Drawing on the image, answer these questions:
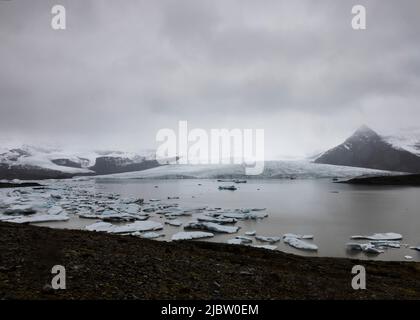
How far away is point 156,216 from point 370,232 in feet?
56.2

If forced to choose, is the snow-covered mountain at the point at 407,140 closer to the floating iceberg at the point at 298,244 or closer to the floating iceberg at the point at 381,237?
the floating iceberg at the point at 381,237

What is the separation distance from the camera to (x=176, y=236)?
696 inches

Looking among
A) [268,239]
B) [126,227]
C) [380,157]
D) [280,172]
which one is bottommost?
[280,172]

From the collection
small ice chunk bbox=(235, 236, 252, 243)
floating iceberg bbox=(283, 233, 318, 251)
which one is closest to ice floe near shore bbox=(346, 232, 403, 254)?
floating iceberg bbox=(283, 233, 318, 251)

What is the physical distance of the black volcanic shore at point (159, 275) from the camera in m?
6.14

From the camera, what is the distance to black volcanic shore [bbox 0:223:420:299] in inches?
242

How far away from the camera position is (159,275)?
7.40 meters

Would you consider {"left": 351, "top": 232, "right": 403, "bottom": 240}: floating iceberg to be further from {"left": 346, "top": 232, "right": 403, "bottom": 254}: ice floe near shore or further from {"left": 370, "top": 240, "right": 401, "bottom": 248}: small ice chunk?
{"left": 370, "top": 240, "right": 401, "bottom": 248}: small ice chunk

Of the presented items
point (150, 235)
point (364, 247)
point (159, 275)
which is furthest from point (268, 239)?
point (159, 275)

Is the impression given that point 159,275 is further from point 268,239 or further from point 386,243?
point 386,243

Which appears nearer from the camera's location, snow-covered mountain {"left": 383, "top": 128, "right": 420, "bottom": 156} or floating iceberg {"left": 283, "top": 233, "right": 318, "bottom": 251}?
floating iceberg {"left": 283, "top": 233, "right": 318, "bottom": 251}

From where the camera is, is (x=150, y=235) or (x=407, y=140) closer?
(x=150, y=235)
